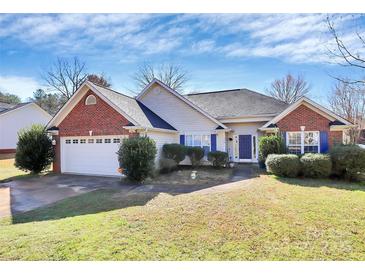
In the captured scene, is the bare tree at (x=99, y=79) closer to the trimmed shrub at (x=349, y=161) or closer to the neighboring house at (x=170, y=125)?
the neighboring house at (x=170, y=125)

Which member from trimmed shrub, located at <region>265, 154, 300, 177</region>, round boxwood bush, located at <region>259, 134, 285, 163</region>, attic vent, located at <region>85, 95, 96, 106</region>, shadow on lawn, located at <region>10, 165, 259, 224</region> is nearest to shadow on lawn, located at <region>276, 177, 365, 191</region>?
trimmed shrub, located at <region>265, 154, 300, 177</region>

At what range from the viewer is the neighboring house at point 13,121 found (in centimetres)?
2670

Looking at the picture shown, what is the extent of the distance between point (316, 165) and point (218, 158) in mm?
5830

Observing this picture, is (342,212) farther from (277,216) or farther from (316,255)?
(316,255)

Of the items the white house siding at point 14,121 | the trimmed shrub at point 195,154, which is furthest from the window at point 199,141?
the white house siding at point 14,121

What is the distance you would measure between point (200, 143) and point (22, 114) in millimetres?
24315

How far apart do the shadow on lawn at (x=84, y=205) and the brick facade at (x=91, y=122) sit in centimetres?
519

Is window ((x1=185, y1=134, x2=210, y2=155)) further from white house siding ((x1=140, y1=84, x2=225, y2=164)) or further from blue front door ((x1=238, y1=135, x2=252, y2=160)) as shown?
blue front door ((x1=238, y1=135, x2=252, y2=160))

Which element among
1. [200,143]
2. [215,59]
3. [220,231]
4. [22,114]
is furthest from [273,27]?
[22,114]

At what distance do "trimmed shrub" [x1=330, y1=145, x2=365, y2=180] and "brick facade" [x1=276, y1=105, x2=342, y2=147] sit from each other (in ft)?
8.43

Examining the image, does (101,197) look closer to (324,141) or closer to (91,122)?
(91,122)

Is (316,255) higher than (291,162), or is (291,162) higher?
(291,162)

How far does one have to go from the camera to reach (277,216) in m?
6.34

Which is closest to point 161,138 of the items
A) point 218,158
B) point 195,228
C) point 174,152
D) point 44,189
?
point 174,152
